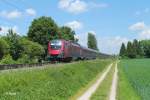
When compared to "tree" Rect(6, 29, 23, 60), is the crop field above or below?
below

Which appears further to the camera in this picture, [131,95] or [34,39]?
[34,39]

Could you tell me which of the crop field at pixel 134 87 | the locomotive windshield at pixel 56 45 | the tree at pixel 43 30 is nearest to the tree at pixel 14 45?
the locomotive windshield at pixel 56 45

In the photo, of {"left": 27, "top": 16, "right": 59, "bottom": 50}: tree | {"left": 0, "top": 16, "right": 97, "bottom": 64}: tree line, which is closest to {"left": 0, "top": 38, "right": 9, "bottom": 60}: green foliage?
{"left": 0, "top": 16, "right": 97, "bottom": 64}: tree line

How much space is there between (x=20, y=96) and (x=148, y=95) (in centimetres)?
928

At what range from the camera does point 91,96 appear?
32.8 m

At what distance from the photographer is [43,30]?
121m

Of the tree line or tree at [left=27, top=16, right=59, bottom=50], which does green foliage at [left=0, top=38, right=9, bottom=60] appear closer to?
the tree line

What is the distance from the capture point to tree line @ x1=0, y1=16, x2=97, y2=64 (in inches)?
2869

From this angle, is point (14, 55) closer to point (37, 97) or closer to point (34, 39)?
point (34, 39)

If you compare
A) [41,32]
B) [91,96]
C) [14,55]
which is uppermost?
[41,32]

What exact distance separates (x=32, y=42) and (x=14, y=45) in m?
28.8

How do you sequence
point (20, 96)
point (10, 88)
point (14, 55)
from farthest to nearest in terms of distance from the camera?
1. point (14, 55)
2. point (10, 88)
3. point (20, 96)

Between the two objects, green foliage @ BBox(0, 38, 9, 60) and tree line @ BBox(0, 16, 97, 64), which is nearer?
green foliage @ BBox(0, 38, 9, 60)

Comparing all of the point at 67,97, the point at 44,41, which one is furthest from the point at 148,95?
the point at 44,41
